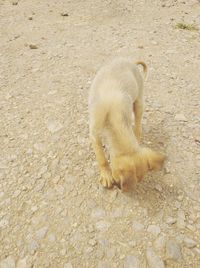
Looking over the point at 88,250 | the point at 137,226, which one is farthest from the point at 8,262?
the point at 137,226

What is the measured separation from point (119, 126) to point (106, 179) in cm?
65

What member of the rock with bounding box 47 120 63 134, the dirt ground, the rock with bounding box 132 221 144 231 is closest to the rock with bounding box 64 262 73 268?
the dirt ground

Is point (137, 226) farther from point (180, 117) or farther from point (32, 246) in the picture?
point (180, 117)

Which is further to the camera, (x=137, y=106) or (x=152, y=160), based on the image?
(x=137, y=106)

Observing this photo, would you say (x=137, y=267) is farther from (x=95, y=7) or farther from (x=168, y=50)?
(x=95, y=7)

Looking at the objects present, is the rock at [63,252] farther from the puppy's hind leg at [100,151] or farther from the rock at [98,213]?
the puppy's hind leg at [100,151]

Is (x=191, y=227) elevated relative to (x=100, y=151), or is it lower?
lower

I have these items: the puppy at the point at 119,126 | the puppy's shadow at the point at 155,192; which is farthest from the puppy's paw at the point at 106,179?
the puppy's shadow at the point at 155,192

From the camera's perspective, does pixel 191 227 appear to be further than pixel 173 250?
Yes

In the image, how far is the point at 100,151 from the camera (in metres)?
3.84

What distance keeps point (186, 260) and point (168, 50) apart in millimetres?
4437

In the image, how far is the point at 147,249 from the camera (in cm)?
319

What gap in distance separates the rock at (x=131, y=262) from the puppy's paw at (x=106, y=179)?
2.76 ft

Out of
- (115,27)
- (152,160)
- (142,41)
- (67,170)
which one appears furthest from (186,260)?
(115,27)
